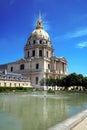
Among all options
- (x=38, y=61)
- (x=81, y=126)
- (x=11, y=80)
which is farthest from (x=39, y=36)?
(x=81, y=126)

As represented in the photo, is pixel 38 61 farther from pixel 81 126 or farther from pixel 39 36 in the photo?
pixel 81 126

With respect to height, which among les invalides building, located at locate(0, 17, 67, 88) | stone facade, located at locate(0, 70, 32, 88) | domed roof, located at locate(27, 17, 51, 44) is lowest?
stone facade, located at locate(0, 70, 32, 88)

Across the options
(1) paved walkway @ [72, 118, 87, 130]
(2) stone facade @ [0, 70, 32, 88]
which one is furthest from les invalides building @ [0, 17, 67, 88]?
(1) paved walkway @ [72, 118, 87, 130]

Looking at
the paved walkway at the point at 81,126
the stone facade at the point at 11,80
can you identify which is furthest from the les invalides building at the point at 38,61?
the paved walkway at the point at 81,126

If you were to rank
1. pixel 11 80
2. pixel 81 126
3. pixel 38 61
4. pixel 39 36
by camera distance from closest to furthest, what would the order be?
pixel 81 126 < pixel 11 80 < pixel 38 61 < pixel 39 36

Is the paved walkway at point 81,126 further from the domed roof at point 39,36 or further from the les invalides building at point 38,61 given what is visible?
the domed roof at point 39,36

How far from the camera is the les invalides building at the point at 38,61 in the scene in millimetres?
87562

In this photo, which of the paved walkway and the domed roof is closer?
the paved walkway

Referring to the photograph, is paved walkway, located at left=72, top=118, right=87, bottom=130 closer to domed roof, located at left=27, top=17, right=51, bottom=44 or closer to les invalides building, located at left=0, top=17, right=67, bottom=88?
les invalides building, located at left=0, top=17, right=67, bottom=88

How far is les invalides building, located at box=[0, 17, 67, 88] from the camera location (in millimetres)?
87562

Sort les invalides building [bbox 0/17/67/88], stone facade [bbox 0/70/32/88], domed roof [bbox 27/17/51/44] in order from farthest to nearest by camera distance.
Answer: domed roof [bbox 27/17/51/44], les invalides building [bbox 0/17/67/88], stone facade [bbox 0/70/32/88]

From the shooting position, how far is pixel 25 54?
94.3 metres

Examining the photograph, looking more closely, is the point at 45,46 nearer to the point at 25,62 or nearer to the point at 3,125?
the point at 25,62

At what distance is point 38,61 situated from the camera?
291 ft
